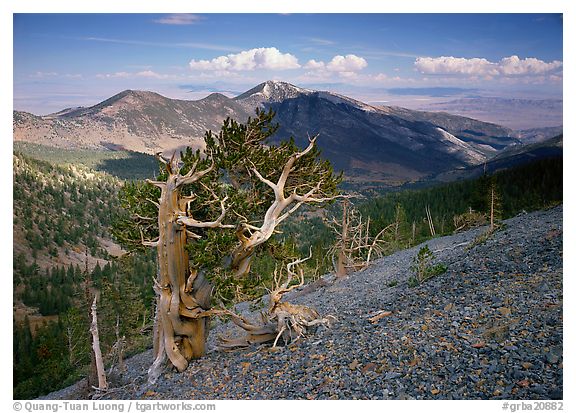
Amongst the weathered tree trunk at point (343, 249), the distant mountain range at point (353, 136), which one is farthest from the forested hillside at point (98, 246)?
the distant mountain range at point (353, 136)

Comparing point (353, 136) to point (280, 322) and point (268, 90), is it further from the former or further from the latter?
point (280, 322)

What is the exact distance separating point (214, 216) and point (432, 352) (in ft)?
17.6

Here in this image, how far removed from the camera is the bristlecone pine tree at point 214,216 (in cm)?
835

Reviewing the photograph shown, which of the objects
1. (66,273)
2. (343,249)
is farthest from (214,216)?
(66,273)

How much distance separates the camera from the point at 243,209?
8914 millimetres

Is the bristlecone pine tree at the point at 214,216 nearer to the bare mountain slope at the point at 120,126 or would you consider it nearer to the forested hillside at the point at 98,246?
the forested hillside at the point at 98,246

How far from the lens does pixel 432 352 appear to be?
6.43 meters

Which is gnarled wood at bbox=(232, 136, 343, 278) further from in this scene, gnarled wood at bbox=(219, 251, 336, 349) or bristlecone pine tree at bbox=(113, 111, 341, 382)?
gnarled wood at bbox=(219, 251, 336, 349)

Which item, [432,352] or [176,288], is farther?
[176,288]

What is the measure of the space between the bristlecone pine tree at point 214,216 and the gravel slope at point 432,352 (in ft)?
2.70

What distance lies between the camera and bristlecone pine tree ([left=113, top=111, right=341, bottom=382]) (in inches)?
329

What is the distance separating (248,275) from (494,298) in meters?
5.50

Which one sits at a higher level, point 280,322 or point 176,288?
point 176,288

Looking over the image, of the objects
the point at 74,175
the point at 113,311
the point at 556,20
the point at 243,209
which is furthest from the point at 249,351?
the point at 74,175
